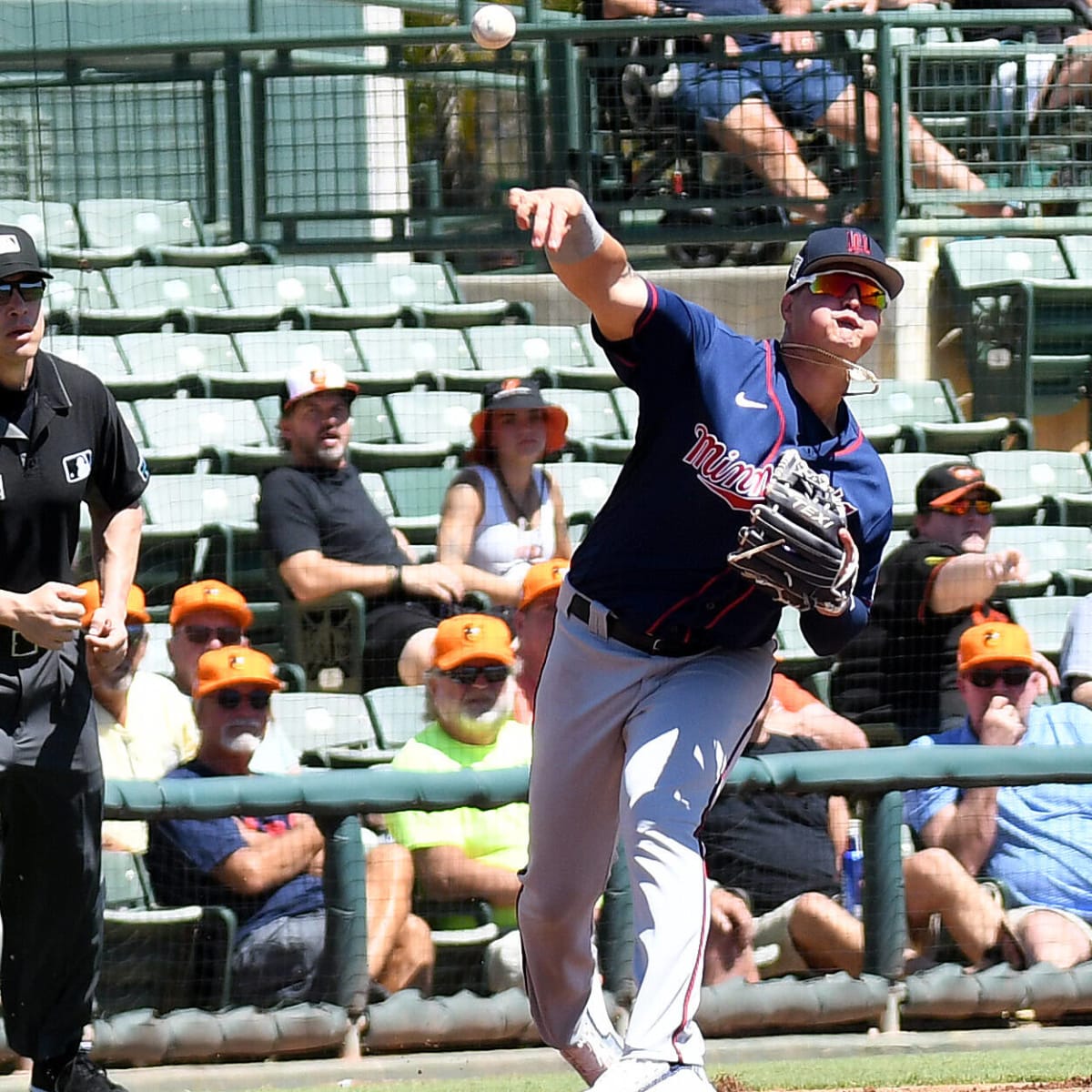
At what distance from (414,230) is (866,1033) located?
14.1ft

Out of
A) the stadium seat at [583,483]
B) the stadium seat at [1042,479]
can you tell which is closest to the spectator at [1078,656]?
the stadium seat at [1042,479]

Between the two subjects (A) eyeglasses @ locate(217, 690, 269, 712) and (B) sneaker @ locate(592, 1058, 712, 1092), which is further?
(A) eyeglasses @ locate(217, 690, 269, 712)

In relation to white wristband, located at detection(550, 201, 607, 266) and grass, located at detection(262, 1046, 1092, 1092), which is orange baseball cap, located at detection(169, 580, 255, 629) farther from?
white wristband, located at detection(550, 201, 607, 266)

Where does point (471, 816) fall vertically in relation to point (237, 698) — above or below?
below

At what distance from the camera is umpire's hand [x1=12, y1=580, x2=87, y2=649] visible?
367 centimetres

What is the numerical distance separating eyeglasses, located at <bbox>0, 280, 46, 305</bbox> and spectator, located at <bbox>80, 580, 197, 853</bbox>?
1.08 meters

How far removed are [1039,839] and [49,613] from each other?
8.22 feet

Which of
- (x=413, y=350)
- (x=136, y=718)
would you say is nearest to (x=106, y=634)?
(x=136, y=718)

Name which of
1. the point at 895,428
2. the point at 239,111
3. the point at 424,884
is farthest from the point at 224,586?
the point at 239,111

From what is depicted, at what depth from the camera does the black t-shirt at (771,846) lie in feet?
15.2

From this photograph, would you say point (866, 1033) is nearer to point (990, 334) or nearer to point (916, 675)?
point (916, 675)

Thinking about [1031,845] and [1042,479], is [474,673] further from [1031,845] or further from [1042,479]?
[1042,479]

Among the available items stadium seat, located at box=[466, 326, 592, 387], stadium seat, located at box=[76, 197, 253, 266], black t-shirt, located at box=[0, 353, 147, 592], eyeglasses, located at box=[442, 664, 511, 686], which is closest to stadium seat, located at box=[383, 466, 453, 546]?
stadium seat, located at box=[466, 326, 592, 387]

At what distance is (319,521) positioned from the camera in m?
5.62
